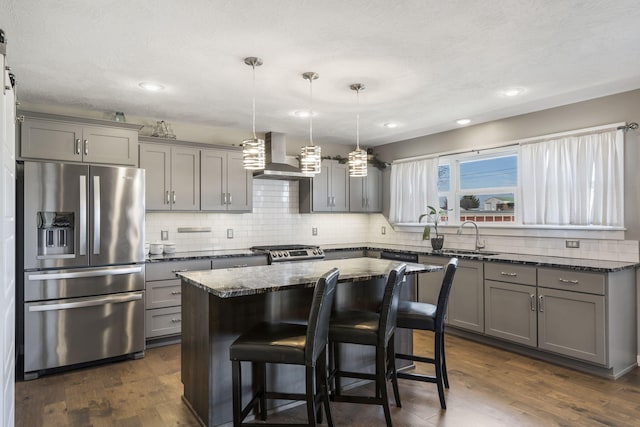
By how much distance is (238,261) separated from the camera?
4.64 meters

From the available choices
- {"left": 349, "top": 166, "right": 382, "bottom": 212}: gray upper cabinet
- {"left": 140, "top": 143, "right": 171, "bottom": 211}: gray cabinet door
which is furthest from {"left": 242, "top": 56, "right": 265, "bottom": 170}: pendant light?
{"left": 349, "top": 166, "right": 382, "bottom": 212}: gray upper cabinet

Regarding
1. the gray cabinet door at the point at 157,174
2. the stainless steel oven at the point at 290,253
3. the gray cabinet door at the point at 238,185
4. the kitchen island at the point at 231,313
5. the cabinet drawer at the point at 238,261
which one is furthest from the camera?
the gray cabinet door at the point at 238,185

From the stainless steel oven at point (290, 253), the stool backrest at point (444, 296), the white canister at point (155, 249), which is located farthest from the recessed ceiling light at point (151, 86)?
the stool backrest at point (444, 296)

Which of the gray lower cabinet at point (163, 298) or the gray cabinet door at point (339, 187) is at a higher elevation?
the gray cabinet door at point (339, 187)

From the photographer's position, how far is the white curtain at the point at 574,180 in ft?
12.2

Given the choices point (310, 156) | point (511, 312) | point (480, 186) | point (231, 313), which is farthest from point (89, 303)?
point (480, 186)

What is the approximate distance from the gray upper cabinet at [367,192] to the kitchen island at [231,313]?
2960 millimetres

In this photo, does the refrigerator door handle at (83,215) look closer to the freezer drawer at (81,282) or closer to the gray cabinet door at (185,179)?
the freezer drawer at (81,282)

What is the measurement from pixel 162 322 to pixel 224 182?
5.61ft

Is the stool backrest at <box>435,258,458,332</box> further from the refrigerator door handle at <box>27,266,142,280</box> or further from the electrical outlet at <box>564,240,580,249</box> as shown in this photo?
the refrigerator door handle at <box>27,266,142,280</box>

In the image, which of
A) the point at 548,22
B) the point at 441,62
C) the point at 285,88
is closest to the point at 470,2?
the point at 548,22

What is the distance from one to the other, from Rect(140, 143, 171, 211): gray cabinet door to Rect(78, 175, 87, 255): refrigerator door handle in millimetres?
798

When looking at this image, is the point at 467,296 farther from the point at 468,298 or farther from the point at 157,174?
the point at 157,174

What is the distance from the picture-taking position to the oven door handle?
3.45m
